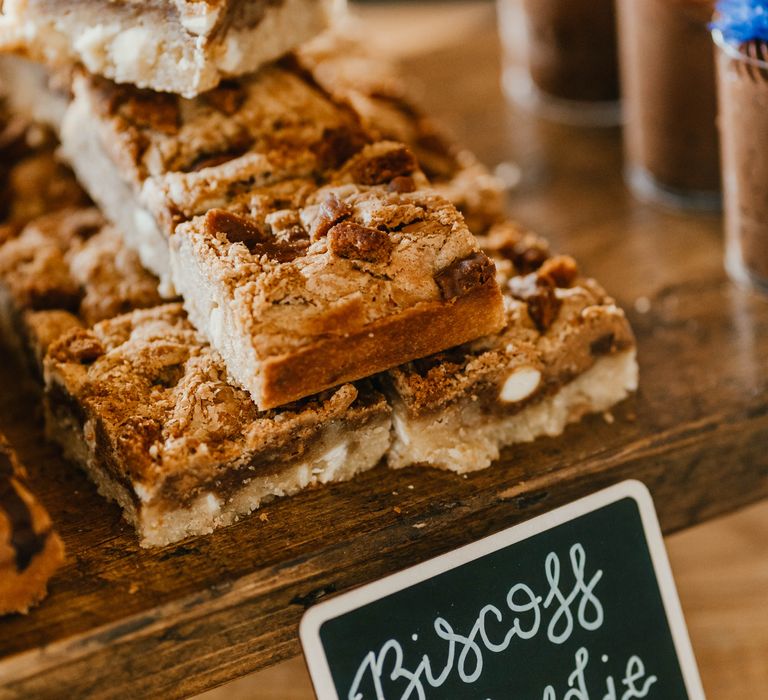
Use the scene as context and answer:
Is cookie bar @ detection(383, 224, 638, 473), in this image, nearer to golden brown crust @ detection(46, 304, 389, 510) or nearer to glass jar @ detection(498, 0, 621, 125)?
golden brown crust @ detection(46, 304, 389, 510)

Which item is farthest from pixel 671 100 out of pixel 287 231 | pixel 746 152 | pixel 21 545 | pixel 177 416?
pixel 21 545

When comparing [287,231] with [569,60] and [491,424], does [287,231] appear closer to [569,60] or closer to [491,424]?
[491,424]

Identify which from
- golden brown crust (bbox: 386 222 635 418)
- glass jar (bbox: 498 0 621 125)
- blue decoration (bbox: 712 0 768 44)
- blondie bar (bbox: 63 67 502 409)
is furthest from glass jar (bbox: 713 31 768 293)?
glass jar (bbox: 498 0 621 125)

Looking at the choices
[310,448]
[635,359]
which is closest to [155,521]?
[310,448]

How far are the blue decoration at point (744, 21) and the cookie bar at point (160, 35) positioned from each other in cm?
65

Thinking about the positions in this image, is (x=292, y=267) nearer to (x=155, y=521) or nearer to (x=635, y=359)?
(x=155, y=521)

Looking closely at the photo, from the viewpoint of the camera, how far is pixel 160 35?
143cm

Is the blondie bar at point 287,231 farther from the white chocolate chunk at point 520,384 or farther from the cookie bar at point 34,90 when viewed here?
the cookie bar at point 34,90

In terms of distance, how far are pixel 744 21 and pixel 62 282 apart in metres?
1.13

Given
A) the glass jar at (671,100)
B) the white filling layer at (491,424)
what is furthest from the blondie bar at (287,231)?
the glass jar at (671,100)

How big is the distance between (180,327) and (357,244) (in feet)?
1.10

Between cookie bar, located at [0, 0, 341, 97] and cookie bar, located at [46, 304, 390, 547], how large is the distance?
39 cm

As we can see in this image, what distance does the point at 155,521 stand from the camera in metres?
1.25

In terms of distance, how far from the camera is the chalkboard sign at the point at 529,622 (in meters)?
1.24
